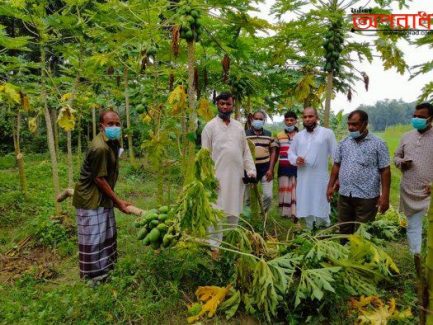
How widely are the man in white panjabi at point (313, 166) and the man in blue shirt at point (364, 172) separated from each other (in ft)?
1.98

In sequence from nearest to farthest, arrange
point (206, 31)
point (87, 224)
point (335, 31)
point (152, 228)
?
point (152, 228)
point (87, 224)
point (206, 31)
point (335, 31)

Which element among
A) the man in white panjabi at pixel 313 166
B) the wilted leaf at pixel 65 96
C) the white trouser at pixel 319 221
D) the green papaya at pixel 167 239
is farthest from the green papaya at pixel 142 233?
the wilted leaf at pixel 65 96

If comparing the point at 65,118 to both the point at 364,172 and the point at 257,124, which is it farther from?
the point at 364,172

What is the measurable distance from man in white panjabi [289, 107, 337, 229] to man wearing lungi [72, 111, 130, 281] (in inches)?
92.3

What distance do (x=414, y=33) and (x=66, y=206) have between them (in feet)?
22.2

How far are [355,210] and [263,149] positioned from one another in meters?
1.79

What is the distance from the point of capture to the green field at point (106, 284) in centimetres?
305

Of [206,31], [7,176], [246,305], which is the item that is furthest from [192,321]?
[7,176]

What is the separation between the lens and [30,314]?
3.14m

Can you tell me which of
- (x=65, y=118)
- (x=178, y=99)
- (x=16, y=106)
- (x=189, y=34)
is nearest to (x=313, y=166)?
(x=178, y=99)

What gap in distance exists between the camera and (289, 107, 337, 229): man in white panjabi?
4551mm

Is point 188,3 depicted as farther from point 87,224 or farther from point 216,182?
point 87,224

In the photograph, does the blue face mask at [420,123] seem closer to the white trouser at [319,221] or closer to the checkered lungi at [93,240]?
the white trouser at [319,221]

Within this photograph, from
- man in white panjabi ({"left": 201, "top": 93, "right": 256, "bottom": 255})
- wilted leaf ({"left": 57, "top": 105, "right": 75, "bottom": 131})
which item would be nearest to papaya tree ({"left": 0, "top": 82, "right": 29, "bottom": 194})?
wilted leaf ({"left": 57, "top": 105, "right": 75, "bottom": 131})
